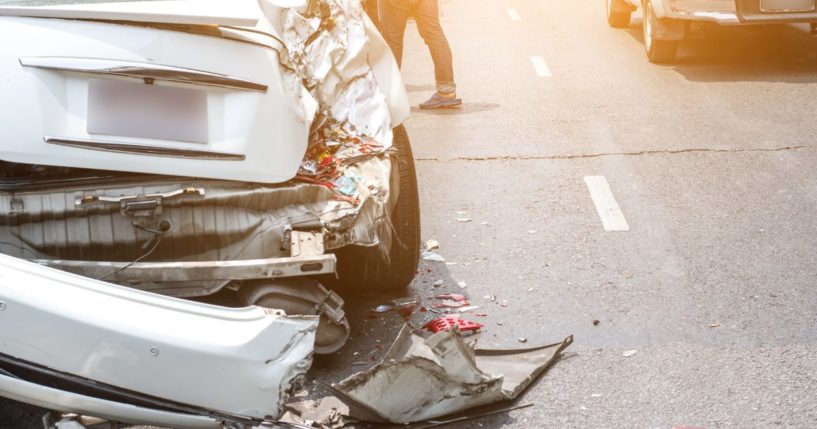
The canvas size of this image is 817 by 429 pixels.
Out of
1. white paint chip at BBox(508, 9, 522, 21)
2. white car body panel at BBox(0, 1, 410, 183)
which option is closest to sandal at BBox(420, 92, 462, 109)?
white paint chip at BBox(508, 9, 522, 21)

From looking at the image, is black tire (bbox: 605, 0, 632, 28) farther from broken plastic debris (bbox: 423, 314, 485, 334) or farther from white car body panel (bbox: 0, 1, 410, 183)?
white car body panel (bbox: 0, 1, 410, 183)

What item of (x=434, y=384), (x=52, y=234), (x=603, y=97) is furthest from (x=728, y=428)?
(x=603, y=97)

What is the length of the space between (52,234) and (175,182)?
1.60 ft

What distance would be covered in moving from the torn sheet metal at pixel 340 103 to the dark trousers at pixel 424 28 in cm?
552

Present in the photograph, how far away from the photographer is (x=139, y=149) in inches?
176

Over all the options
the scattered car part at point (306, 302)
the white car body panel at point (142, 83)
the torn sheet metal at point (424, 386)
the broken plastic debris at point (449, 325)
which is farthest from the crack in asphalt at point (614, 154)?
the white car body panel at point (142, 83)

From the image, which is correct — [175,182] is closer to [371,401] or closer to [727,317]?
[371,401]

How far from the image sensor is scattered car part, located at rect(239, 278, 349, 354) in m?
4.64

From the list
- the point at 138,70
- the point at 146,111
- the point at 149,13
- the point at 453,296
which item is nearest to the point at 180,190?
the point at 146,111

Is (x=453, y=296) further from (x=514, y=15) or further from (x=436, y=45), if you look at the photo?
(x=514, y=15)

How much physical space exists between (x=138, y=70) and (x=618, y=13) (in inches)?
496

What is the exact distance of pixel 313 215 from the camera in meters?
4.73

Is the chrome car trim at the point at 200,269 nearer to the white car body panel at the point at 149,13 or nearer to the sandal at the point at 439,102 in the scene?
the white car body panel at the point at 149,13

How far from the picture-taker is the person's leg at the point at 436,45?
1148 centimetres
